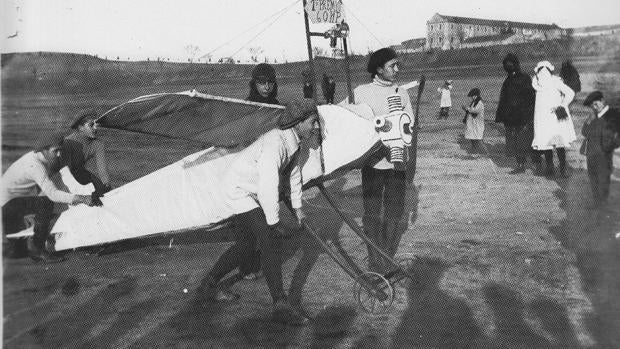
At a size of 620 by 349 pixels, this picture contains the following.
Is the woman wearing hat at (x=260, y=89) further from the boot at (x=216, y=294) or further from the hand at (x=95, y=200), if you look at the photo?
the hand at (x=95, y=200)

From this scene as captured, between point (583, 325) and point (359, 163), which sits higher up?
point (359, 163)

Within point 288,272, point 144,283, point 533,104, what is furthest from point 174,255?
point 533,104

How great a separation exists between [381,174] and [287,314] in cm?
125

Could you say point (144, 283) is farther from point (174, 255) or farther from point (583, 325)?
point (583, 325)

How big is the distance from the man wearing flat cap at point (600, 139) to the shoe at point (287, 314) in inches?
101

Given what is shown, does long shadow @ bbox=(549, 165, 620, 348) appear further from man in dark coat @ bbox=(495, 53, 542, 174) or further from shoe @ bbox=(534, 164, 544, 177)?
man in dark coat @ bbox=(495, 53, 542, 174)

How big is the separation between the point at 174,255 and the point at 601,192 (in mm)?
3496

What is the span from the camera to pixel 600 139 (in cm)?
424

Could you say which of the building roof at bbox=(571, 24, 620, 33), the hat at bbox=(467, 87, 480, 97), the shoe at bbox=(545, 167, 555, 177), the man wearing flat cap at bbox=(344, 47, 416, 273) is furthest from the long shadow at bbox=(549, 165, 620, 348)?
the hat at bbox=(467, 87, 480, 97)

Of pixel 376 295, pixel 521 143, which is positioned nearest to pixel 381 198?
pixel 376 295

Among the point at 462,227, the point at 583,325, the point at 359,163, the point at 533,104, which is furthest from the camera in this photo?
the point at 533,104

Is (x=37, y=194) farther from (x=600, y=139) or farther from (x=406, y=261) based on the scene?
(x=600, y=139)

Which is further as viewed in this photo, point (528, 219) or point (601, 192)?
point (528, 219)

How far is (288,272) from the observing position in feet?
13.6
